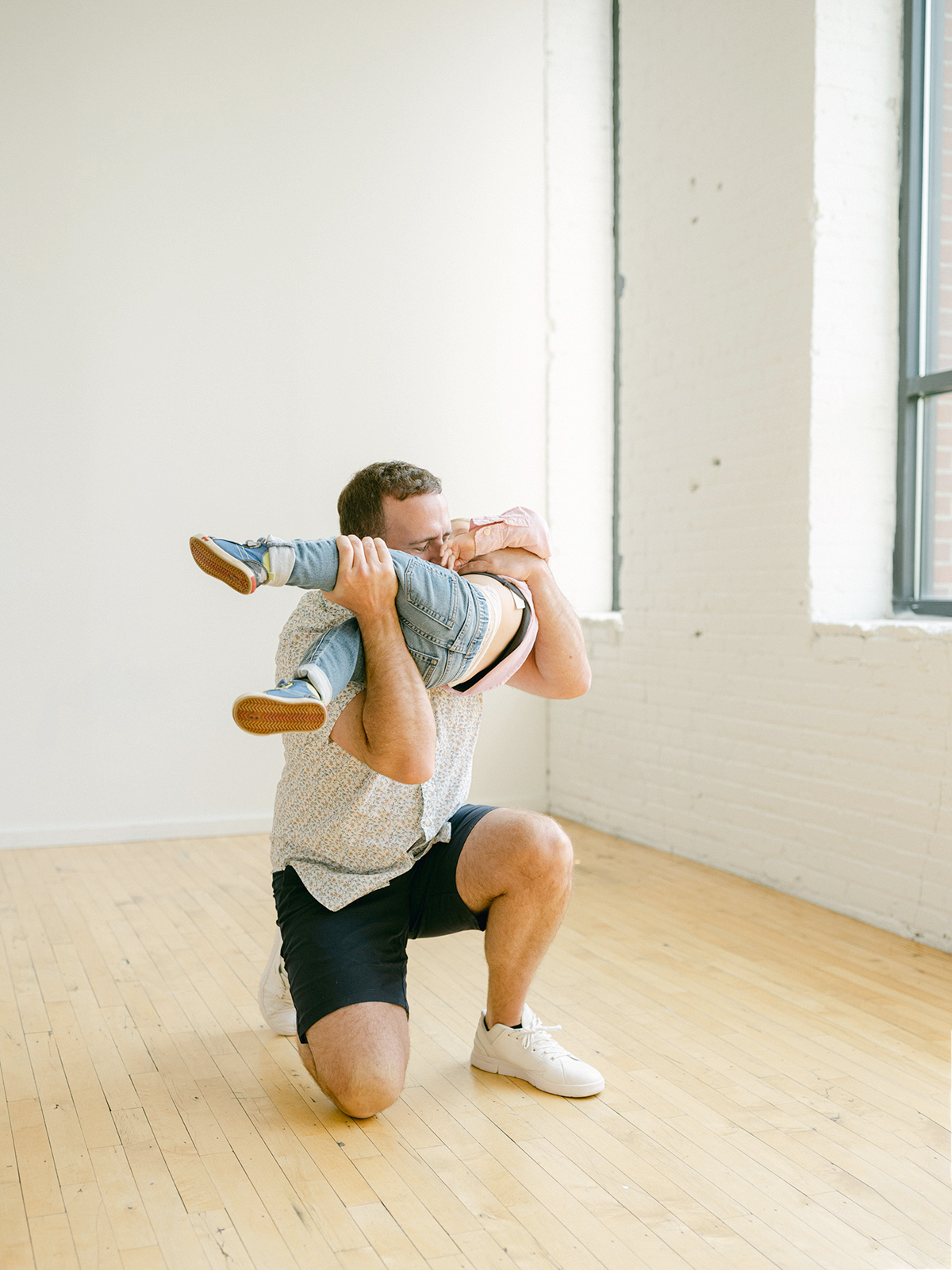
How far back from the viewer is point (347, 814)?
6.63 ft

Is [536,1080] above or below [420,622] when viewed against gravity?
below

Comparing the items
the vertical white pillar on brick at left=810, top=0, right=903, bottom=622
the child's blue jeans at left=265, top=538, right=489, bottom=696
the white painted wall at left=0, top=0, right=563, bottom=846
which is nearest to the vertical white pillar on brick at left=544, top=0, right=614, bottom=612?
the white painted wall at left=0, top=0, right=563, bottom=846

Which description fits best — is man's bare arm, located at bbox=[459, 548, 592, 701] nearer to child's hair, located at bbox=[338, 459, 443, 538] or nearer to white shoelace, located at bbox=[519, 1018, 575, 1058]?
child's hair, located at bbox=[338, 459, 443, 538]

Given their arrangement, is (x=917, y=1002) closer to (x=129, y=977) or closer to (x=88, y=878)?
(x=129, y=977)

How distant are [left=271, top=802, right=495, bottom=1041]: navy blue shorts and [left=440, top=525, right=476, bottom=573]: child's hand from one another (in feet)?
1.70

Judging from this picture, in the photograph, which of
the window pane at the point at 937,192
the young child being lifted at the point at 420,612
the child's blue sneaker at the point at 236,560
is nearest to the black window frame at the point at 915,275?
the window pane at the point at 937,192

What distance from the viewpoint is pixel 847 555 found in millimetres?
3414

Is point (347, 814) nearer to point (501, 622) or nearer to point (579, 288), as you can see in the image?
point (501, 622)

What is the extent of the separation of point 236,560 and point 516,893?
0.85 metres

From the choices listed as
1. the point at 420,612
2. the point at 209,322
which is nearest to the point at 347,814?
the point at 420,612

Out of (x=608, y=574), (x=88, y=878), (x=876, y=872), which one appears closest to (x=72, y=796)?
(x=88, y=878)

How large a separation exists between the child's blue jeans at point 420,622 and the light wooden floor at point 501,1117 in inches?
29.7

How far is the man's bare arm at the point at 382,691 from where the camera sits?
1.74 metres

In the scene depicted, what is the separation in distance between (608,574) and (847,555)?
159 centimetres
